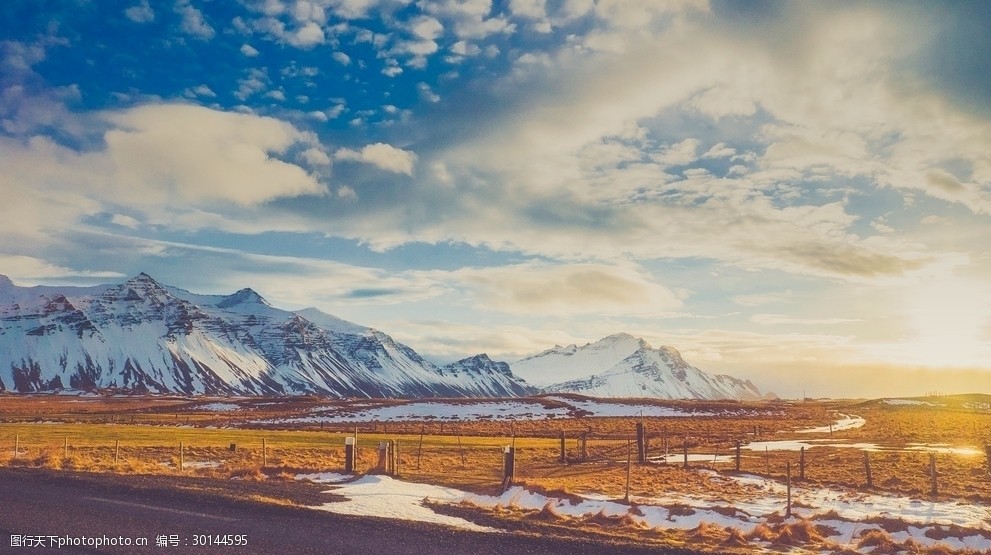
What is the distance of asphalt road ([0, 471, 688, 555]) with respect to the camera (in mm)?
14984

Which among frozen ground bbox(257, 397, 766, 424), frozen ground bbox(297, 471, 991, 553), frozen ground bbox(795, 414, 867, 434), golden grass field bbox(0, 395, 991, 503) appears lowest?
frozen ground bbox(257, 397, 766, 424)

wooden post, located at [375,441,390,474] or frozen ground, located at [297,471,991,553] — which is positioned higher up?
→ wooden post, located at [375,441,390,474]

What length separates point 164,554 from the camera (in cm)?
1415

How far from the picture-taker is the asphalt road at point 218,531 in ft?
49.2

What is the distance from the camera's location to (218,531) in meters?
16.6

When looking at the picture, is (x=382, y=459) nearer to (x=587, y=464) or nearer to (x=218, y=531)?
(x=218, y=531)

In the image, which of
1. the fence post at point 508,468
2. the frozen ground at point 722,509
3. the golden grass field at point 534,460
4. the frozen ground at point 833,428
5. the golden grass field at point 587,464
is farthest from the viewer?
the frozen ground at point 833,428

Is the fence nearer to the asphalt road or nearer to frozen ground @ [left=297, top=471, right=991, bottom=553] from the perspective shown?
A: frozen ground @ [left=297, top=471, right=991, bottom=553]

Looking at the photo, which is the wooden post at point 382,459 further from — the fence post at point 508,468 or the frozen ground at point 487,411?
the frozen ground at point 487,411

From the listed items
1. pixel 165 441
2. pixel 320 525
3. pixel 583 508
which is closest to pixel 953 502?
pixel 583 508

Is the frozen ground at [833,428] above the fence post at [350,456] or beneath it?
beneath

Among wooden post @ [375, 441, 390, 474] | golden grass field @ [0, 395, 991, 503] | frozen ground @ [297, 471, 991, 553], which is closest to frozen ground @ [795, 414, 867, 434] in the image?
golden grass field @ [0, 395, 991, 503]

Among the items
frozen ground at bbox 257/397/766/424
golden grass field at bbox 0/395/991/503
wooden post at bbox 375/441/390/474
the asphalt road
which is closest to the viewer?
the asphalt road

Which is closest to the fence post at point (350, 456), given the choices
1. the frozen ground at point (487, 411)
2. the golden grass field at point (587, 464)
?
the golden grass field at point (587, 464)
